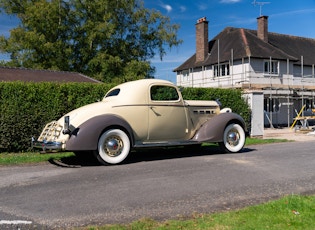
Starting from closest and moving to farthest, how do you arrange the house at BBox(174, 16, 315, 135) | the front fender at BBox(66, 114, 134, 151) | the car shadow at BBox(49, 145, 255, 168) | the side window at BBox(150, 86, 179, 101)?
the front fender at BBox(66, 114, 134, 151), the car shadow at BBox(49, 145, 255, 168), the side window at BBox(150, 86, 179, 101), the house at BBox(174, 16, 315, 135)

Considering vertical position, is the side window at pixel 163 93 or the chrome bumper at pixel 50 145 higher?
the side window at pixel 163 93

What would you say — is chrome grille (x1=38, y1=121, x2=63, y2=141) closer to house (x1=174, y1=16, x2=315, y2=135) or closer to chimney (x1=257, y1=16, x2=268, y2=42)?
house (x1=174, y1=16, x2=315, y2=135)

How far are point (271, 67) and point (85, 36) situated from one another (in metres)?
17.2

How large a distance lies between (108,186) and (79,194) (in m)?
0.63

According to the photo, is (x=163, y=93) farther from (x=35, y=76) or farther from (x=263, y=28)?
(x=263, y=28)

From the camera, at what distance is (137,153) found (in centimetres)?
1070

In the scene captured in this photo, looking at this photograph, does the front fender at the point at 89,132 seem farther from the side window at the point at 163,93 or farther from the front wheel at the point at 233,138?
the front wheel at the point at 233,138

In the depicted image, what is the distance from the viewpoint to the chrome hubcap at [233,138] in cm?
1041

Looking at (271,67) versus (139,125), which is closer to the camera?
(139,125)

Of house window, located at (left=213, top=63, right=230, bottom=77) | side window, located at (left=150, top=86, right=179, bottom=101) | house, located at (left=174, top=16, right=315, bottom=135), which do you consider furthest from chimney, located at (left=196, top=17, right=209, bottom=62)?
side window, located at (left=150, top=86, right=179, bottom=101)

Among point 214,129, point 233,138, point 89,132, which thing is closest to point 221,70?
point 233,138

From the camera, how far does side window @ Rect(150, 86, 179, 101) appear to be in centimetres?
941

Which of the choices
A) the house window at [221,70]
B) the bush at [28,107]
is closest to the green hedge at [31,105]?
the bush at [28,107]

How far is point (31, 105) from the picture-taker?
11.8 metres
